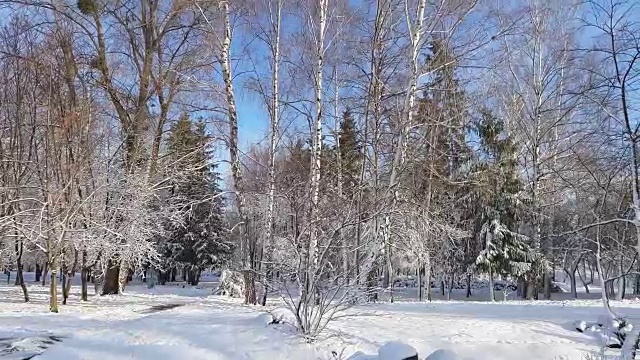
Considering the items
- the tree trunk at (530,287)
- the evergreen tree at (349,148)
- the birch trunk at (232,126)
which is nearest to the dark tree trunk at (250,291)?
the birch trunk at (232,126)

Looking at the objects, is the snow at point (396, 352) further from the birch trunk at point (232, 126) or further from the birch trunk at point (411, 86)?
the birch trunk at point (232, 126)

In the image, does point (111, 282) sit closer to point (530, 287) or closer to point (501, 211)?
point (501, 211)

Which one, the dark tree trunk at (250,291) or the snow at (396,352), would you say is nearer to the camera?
the snow at (396,352)

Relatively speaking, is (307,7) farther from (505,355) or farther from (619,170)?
(505,355)

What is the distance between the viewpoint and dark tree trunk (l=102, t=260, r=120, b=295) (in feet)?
53.4

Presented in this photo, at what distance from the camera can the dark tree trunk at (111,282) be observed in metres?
16.3

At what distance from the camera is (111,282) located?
16.5m

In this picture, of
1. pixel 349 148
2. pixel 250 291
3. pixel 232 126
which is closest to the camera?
pixel 250 291

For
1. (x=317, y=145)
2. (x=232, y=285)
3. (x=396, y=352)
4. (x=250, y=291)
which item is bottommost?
(x=396, y=352)

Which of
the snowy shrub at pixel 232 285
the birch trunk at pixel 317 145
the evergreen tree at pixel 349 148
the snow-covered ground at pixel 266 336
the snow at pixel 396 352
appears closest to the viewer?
the snow at pixel 396 352

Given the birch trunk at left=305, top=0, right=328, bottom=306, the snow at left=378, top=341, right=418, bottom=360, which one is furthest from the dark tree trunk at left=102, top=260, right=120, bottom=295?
the snow at left=378, top=341, right=418, bottom=360

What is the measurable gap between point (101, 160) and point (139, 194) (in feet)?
4.66

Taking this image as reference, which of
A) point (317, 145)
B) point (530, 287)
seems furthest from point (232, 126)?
point (530, 287)

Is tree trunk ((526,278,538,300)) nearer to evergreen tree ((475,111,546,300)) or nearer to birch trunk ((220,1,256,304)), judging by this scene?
evergreen tree ((475,111,546,300))
